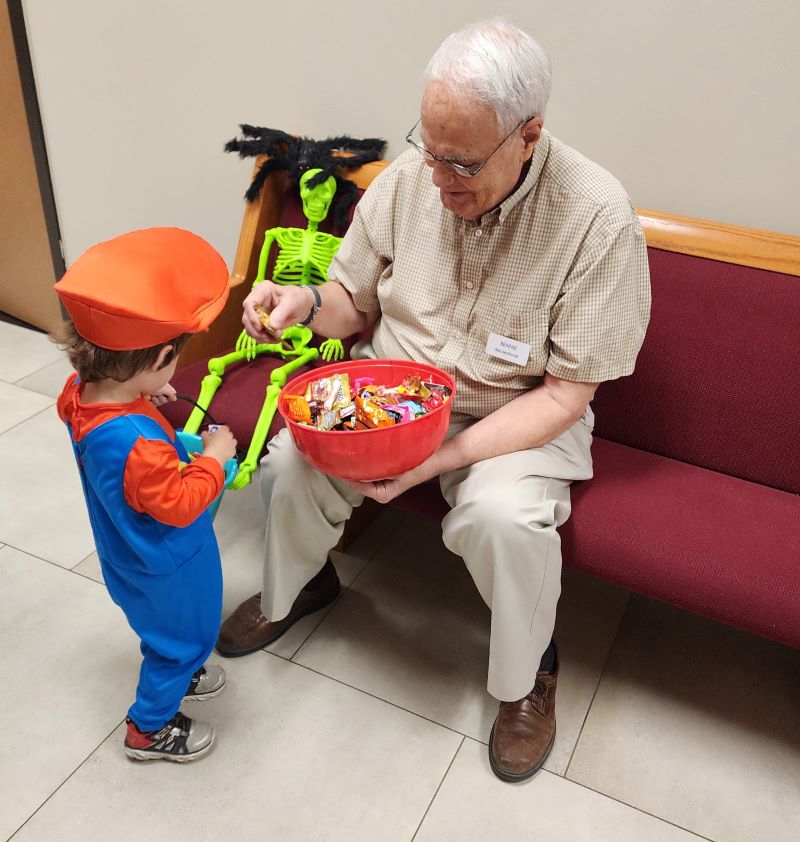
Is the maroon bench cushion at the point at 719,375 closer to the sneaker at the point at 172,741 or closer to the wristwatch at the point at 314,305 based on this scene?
the wristwatch at the point at 314,305

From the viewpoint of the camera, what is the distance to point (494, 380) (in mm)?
1703

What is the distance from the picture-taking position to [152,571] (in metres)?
1.44

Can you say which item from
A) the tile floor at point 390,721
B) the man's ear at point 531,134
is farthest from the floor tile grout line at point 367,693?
the man's ear at point 531,134

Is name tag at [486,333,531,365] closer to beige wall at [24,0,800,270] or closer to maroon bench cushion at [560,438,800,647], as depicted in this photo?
maroon bench cushion at [560,438,800,647]

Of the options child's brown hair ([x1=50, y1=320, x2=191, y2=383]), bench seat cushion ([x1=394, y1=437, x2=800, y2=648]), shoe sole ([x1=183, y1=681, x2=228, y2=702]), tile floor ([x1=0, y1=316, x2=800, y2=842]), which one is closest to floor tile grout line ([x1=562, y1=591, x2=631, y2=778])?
tile floor ([x1=0, y1=316, x2=800, y2=842])

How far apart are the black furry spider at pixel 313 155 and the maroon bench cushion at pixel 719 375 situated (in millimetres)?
814

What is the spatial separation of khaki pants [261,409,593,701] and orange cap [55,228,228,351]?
50cm

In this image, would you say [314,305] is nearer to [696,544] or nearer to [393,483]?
[393,483]

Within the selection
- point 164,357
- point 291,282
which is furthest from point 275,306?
point 291,282

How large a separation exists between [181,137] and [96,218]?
542 mm

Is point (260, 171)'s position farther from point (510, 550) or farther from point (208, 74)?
point (510, 550)

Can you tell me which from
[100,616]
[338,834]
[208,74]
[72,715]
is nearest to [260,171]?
[208,74]

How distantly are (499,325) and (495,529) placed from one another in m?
0.41

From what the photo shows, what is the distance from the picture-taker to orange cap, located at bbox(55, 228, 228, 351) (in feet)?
4.06
